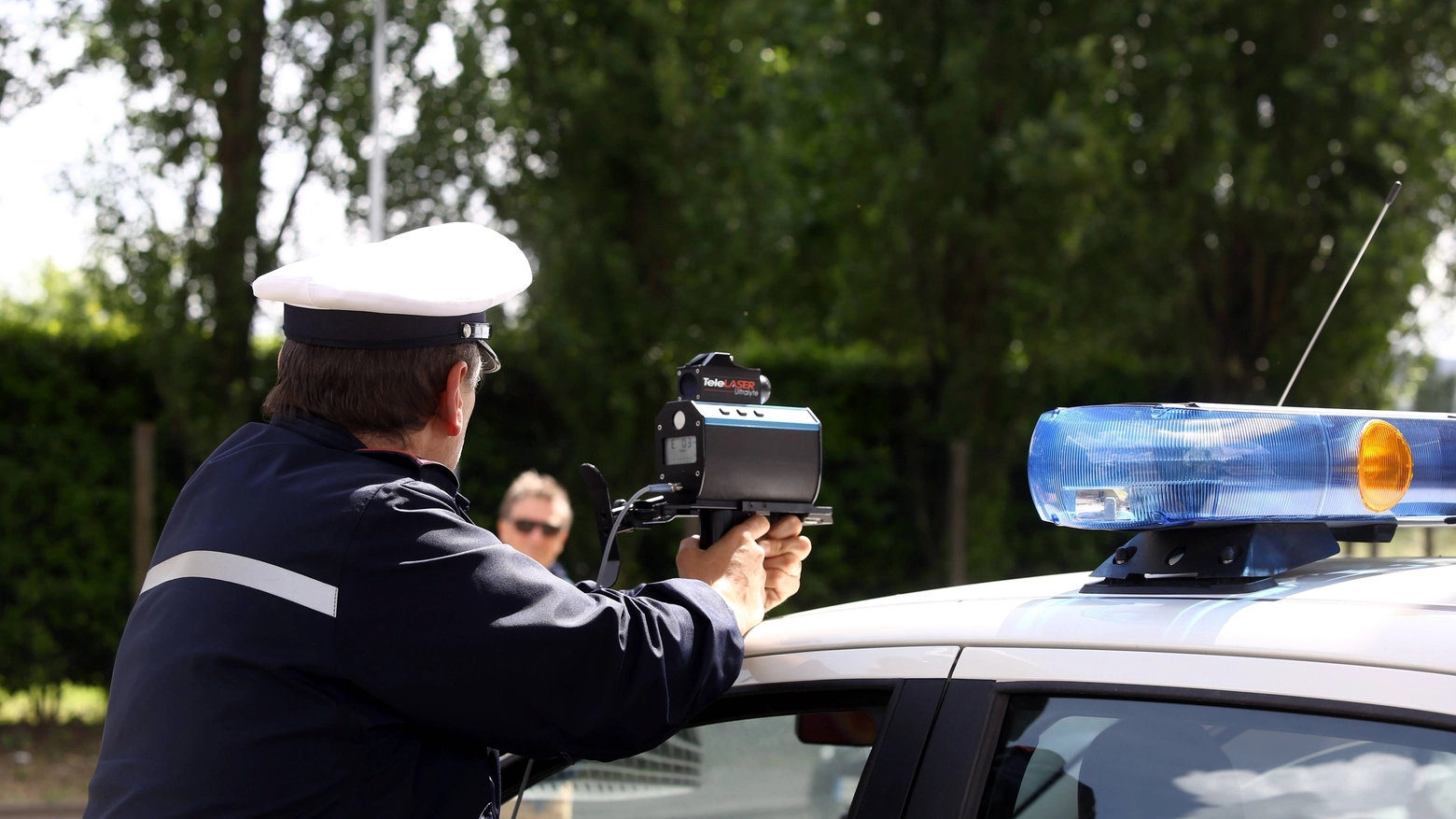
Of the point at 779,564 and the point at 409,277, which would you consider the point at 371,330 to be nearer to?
the point at 409,277

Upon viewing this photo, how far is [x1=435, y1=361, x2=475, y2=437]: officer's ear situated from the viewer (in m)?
1.83

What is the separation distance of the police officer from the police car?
25 centimetres

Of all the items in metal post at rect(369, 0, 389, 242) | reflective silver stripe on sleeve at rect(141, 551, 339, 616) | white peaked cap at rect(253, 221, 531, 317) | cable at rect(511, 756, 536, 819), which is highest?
metal post at rect(369, 0, 389, 242)

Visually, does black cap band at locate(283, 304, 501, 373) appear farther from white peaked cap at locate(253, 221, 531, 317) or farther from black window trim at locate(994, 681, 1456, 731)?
black window trim at locate(994, 681, 1456, 731)

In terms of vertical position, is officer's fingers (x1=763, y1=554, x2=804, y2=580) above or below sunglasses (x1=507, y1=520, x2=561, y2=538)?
above

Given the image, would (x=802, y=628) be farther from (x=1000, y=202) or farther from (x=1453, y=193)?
(x=1453, y=193)

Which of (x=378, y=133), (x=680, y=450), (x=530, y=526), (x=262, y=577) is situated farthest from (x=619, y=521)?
(x=378, y=133)

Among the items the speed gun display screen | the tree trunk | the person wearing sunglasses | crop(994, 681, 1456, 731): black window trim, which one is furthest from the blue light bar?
the tree trunk

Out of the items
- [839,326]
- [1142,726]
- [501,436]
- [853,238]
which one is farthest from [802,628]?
[839,326]

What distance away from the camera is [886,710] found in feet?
5.83

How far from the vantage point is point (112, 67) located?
8.84m

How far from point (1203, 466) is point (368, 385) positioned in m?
1.08

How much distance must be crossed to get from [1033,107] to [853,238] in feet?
5.55

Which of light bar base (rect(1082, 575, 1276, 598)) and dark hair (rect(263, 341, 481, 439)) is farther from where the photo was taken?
dark hair (rect(263, 341, 481, 439))
